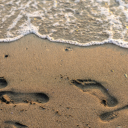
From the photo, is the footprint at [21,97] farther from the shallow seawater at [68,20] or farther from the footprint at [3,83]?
the shallow seawater at [68,20]

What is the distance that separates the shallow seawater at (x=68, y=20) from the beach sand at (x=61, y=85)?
0.86ft

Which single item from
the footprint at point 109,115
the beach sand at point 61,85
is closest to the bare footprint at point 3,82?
the beach sand at point 61,85

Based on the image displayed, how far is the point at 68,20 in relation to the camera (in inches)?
140

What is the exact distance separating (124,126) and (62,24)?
279 centimetres

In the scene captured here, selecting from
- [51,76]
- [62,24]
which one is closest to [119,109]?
[51,76]

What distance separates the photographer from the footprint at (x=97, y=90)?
95.8 inches

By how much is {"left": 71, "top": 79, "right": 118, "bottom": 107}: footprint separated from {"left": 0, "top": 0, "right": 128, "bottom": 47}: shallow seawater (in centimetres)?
99

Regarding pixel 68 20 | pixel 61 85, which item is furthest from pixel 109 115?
pixel 68 20

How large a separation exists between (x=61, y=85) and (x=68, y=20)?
197cm

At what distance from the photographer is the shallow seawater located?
3203 mm

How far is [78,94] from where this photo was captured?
2.48 meters

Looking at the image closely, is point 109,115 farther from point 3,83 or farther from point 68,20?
point 68,20

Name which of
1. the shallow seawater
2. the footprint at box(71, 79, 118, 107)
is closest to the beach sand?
the footprint at box(71, 79, 118, 107)

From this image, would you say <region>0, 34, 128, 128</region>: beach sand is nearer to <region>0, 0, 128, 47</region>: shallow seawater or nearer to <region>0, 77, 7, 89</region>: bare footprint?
<region>0, 77, 7, 89</region>: bare footprint
